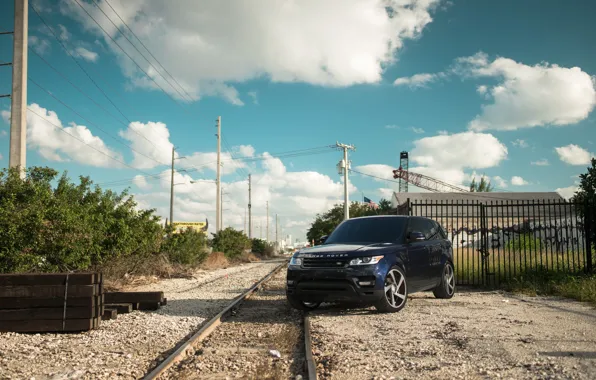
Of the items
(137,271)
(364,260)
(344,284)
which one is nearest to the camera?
(344,284)

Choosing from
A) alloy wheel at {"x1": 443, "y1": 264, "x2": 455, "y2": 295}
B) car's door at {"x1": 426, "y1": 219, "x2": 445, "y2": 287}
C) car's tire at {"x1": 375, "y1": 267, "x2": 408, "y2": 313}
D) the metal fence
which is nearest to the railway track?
car's tire at {"x1": 375, "y1": 267, "x2": 408, "y2": 313}

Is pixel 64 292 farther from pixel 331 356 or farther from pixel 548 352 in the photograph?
pixel 548 352

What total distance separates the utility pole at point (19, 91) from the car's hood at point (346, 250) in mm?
8570

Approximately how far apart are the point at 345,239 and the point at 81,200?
30.1 ft

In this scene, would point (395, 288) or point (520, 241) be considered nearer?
point (395, 288)

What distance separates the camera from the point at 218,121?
47.6 meters

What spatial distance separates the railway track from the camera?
518 cm

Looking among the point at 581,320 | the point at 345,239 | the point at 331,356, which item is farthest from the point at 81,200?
the point at 581,320

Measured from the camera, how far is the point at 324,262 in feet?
28.9

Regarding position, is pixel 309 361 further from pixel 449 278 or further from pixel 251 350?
pixel 449 278

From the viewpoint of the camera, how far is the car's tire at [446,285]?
35.7 feet

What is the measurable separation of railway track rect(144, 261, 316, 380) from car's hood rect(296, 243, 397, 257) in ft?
3.83

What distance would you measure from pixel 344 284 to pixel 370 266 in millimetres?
535

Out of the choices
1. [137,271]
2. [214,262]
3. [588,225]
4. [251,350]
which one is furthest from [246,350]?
[214,262]
